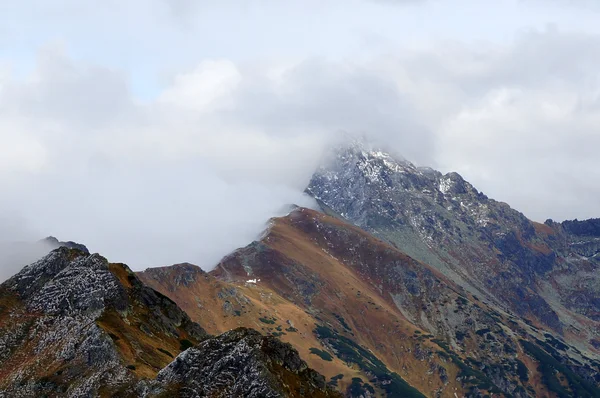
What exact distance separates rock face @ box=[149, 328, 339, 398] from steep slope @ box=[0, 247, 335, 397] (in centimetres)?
16

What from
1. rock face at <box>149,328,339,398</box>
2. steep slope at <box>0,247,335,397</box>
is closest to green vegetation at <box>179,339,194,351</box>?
steep slope at <box>0,247,335,397</box>

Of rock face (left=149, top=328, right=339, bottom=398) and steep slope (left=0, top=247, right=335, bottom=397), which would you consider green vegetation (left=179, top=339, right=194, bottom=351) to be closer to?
steep slope (left=0, top=247, right=335, bottom=397)

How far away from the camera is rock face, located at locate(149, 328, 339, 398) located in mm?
91688

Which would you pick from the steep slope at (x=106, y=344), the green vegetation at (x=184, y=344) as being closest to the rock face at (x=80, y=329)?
the steep slope at (x=106, y=344)

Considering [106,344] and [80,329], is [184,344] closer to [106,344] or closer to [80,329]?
[80,329]

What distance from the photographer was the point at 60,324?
125m

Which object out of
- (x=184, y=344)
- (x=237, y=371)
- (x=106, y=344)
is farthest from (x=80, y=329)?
(x=237, y=371)

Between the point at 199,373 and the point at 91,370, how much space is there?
25895 millimetres

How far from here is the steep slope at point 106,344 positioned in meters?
96.2

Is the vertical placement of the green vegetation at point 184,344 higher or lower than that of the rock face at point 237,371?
higher

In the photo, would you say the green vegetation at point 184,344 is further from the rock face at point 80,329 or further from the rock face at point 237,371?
the rock face at point 237,371

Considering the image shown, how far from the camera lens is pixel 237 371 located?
94.0 meters

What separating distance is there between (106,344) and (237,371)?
3150cm

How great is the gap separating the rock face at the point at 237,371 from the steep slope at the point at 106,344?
16 cm
